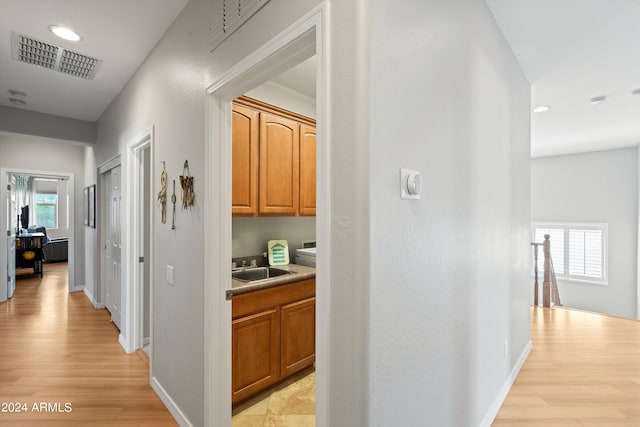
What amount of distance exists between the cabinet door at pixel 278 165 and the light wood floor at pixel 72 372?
5.64 feet

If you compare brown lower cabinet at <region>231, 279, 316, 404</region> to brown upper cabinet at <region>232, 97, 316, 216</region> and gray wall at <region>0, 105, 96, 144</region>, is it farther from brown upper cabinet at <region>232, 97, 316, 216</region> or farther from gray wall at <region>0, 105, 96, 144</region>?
gray wall at <region>0, 105, 96, 144</region>

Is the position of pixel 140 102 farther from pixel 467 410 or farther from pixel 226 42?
pixel 467 410

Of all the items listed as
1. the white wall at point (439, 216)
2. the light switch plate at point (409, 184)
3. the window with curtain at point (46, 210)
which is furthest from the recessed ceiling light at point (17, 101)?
the window with curtain at point (46, 210)

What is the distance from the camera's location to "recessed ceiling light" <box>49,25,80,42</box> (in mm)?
2201

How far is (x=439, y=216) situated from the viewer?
4.45ft

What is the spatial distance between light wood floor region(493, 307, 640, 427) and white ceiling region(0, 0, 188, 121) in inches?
140

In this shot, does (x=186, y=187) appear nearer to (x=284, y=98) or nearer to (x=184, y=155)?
(x=184, y=155)

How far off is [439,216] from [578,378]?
2492 mm

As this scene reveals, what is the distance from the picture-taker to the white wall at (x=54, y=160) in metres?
4.88

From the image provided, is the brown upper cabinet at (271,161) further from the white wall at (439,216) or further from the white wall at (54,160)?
the white wall at (54,160)

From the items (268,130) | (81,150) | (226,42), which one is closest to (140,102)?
(268,130)

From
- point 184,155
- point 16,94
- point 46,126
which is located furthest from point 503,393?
point 46,126

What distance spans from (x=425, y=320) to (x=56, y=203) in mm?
12377

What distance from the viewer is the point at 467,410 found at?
161cm
